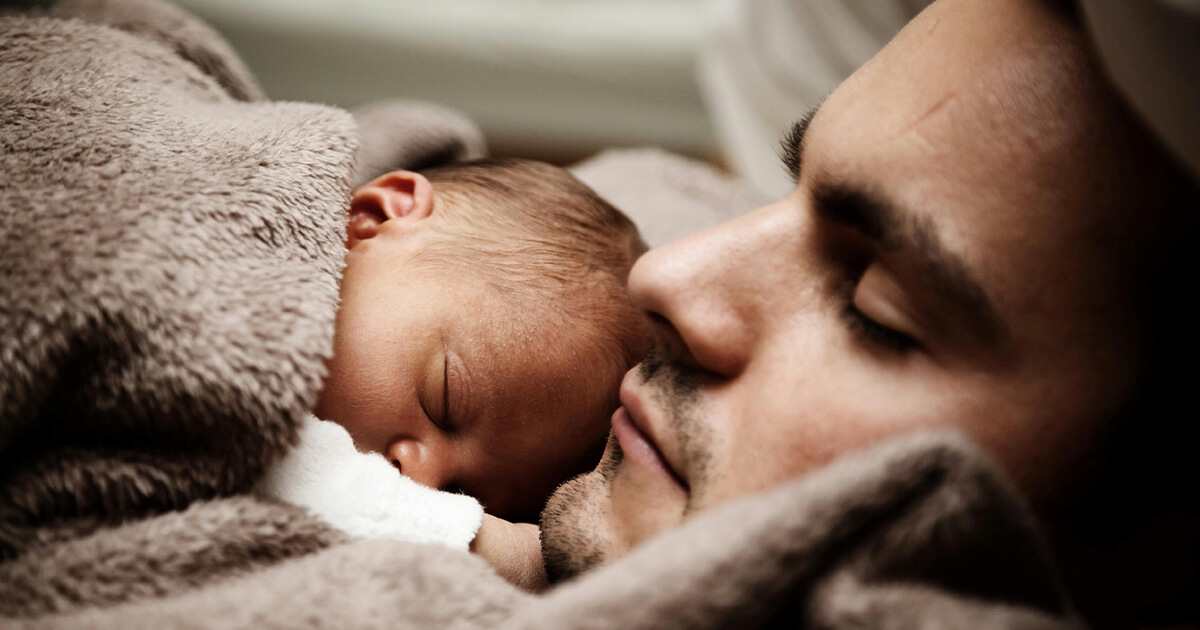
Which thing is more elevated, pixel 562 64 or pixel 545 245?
pixel 562 64

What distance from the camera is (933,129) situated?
560mm

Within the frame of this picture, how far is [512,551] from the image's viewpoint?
2.64ft

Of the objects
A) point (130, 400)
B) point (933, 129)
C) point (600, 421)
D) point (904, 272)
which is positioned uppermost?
point (933, 129)

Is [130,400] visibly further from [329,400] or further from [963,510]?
[963,510]

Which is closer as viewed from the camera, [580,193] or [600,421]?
[600,421]

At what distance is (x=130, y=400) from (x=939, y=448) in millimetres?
617

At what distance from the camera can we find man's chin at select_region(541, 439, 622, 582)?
27.8 inches

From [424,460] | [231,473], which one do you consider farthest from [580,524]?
[231,473]

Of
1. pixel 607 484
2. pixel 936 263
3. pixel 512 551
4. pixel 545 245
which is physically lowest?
pixel 512 551

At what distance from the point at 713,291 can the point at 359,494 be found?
0.40 m

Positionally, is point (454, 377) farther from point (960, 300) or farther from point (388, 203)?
point (960, 300)

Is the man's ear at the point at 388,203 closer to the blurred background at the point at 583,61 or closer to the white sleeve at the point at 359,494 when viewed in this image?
the white sleeve at the point at 359,494

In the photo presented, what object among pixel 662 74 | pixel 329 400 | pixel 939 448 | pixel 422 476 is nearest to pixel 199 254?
pixel 329 400

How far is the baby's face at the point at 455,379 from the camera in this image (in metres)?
0.81
